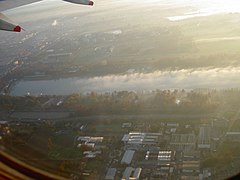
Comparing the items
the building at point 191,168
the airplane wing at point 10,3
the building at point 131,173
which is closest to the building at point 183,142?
the building at point 191,168

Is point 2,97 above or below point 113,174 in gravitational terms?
below

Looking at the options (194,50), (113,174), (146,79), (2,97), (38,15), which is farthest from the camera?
(38,15)

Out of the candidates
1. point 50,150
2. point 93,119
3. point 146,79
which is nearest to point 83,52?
point 146,79

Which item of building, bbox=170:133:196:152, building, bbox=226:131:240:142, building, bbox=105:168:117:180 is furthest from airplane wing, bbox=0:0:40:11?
building, bbox=226:131:240:142

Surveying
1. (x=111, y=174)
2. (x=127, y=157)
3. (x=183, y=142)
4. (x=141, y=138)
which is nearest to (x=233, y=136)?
(x=183, y=142)

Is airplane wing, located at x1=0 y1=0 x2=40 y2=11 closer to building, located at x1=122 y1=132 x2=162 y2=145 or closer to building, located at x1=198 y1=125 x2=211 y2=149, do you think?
building, located at x1=122 y1=132 x2=162 y2=145

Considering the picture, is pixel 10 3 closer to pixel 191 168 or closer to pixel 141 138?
pixel 141 138

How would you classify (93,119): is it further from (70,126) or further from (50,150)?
(50,150)
